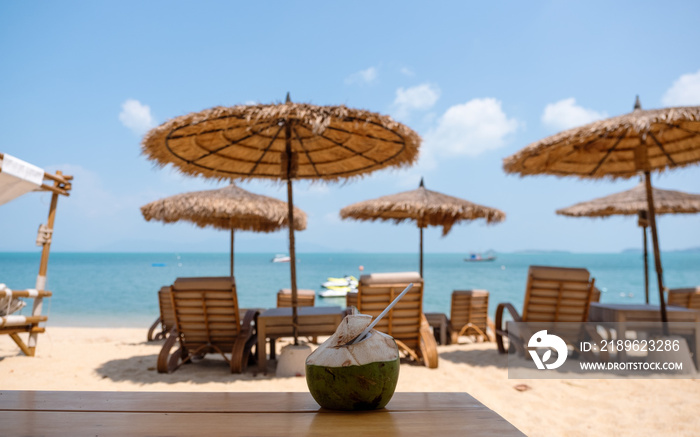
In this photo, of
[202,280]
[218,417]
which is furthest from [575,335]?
[218,417]

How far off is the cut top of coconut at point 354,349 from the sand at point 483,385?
2.25 metres

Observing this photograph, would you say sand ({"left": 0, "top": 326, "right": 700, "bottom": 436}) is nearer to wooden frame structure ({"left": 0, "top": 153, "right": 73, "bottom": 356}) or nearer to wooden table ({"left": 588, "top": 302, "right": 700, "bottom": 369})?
wooden frame structure ({"left": 0, "top": 153, "right": 73, "bottom": 356})

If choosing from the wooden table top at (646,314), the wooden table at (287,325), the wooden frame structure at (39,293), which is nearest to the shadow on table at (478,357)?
the wooden table top at (646,314)

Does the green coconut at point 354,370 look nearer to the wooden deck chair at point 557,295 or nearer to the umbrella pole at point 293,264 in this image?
the umbrella pole at point 293,264

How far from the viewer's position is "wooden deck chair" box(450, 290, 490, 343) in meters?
6.20

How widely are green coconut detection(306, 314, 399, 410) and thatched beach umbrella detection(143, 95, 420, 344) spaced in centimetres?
266

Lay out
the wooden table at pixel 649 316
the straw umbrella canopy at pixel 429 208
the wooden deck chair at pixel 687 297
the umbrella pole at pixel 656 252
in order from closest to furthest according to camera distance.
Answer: the umbrella pole at pixel 656 252
the wooden table at pixel 649 316
the wooden deck chair at pixel 687 297
the straw umbrella canopy at pixel 429 208

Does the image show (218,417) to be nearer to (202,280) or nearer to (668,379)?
(202,280)

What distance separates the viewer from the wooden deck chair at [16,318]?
4.43 m

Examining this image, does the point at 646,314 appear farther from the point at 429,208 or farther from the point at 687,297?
the point at 429,208

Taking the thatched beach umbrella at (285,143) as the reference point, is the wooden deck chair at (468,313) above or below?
below

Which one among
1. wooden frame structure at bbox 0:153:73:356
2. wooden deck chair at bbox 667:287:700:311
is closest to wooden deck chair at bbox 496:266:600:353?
wooden deck chair at bbox 667:287:700:311

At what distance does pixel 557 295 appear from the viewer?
14.1 ft

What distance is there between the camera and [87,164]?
73.8m
